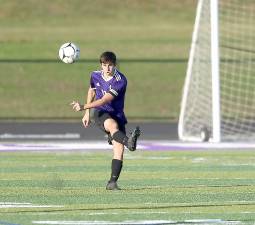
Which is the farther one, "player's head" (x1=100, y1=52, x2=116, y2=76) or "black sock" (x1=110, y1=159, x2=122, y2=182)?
"black sock" (x1=110, y1=159, x2=122, y2=182)

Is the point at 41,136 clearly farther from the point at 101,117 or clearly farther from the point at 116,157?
the point at 116,157

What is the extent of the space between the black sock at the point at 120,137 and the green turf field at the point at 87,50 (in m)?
17.8

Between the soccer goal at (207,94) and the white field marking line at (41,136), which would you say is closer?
the soccer goal at (207,94)

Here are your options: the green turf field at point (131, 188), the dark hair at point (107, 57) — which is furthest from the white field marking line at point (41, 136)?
the dark hair at point (107, 57)

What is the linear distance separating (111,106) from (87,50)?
29.4 meters

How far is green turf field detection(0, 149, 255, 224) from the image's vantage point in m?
12.4

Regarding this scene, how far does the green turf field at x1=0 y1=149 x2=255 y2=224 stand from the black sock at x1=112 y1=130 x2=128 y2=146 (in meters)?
0.62

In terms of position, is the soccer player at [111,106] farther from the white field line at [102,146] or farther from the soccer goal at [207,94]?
the soccer goal at [207,94]

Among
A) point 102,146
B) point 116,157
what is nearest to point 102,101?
point 116,157

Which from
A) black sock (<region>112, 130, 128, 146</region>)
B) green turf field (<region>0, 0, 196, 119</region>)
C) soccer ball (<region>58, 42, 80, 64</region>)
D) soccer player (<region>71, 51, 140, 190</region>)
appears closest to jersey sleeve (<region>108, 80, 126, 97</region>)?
soccer player (<region>71, 51, 140, 190</region>)

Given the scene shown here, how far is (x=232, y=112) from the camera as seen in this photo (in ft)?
103

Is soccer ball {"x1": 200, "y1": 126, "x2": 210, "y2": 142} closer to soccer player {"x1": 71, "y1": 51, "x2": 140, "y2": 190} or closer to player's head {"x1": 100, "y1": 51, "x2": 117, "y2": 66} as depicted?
soccer player {"x1": 71, "y1": 51, "x2": 140, "y2": 190}

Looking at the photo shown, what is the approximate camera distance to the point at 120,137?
48.3ft

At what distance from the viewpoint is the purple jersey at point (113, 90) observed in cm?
1495
